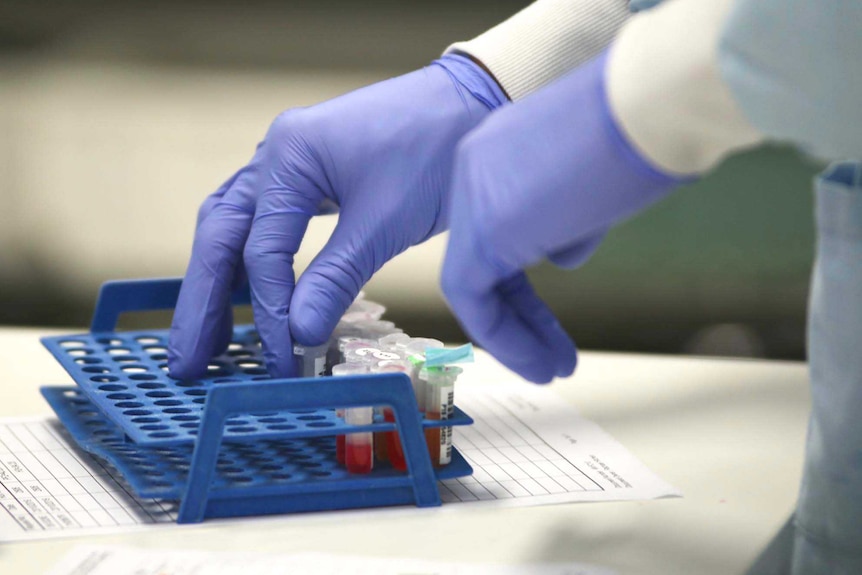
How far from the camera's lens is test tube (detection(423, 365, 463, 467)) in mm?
1004

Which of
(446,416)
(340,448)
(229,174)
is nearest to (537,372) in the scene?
(446,416)

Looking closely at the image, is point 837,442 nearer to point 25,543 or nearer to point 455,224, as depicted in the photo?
point 455,224

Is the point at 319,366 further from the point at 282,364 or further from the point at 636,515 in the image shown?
the point at 636,515

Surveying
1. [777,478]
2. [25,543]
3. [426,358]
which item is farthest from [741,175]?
[25,543]

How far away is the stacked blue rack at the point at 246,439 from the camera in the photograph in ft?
3.06

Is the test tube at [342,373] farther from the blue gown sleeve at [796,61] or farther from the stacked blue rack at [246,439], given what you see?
the blue gown sleeve at [796,61]

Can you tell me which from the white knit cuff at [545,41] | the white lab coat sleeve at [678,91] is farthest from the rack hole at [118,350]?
the white lab coat sleeve at [678,91]

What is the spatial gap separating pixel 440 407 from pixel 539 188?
299 mm

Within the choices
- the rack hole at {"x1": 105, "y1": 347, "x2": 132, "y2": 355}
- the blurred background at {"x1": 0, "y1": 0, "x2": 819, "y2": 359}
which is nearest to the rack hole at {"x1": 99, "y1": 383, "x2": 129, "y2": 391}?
the rack hole at {"x1": 105, "y1": 347, "x2": 132, "y2": 355}

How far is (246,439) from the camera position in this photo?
0.94 meters

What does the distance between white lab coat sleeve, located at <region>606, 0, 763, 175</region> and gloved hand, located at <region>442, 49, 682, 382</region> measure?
2 centimetres

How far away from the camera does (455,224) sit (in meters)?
0.88

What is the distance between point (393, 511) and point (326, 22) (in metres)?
2.29

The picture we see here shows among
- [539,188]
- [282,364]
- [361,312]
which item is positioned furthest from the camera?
[361,312]
